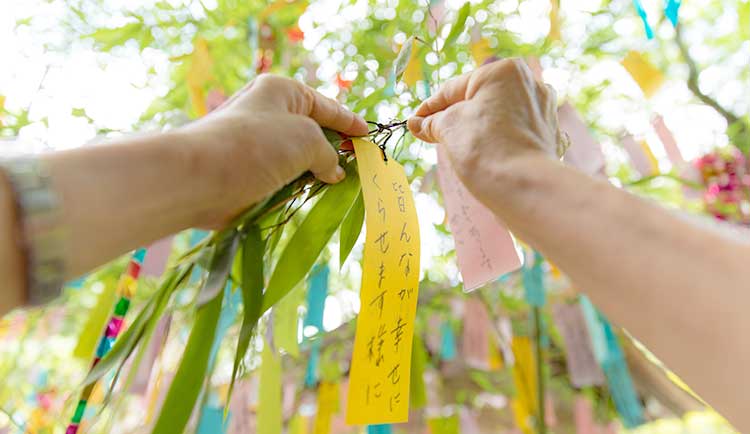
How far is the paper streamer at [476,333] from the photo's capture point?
112cm

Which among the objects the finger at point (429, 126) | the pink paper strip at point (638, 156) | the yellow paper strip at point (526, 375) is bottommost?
the yellow paper strip at point (526, 375)

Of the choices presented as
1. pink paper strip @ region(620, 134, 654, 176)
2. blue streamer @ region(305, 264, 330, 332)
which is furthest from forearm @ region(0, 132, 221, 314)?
pink paper strip @ region(620, 134, 654, 176)

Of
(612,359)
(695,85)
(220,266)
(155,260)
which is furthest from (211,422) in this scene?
(695,85)

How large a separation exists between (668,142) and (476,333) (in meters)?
0.56

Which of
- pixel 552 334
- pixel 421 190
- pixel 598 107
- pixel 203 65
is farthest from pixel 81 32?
pixel 552 334

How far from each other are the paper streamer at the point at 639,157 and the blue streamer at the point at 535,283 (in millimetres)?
308

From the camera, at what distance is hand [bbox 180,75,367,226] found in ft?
1.01

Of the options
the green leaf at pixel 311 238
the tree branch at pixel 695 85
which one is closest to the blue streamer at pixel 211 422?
the green leaf at pixel 311 238

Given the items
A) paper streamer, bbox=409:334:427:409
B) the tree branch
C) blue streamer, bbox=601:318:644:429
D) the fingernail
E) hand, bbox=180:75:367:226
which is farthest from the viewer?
the tree branch

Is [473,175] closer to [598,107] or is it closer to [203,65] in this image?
[203,65]

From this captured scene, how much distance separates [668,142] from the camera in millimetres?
1089

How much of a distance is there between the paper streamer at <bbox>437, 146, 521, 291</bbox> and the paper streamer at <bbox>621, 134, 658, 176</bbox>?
2.42 feet

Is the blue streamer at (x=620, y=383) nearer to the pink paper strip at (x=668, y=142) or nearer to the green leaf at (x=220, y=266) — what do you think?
the pink paper strip at (x=668, y=142)

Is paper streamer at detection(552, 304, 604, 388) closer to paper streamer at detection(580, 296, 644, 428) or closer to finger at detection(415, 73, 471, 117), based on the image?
paper streamer at detection(580, 296, 644, 428)
